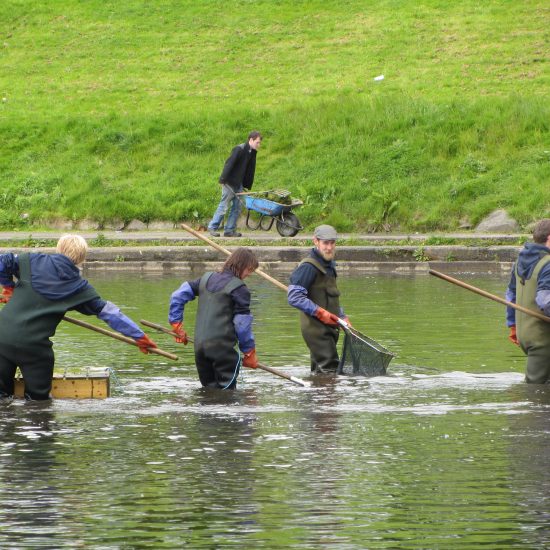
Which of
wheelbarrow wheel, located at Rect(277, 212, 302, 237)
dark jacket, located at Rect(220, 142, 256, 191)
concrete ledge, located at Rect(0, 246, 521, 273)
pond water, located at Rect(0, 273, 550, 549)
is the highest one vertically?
dark jacket, located at Rect(220, 142, 256, 191)

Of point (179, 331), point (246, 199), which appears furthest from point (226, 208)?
point (179, 331)

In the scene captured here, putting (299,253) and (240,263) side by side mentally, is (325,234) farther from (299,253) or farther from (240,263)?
(299,253)

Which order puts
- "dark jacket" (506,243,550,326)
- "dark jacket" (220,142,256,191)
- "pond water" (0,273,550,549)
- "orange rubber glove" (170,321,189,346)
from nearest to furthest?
"pond water" (0,273,550,549) → "dark jacket" (506,243,550,326) → "orange rubber glove" (170,321,189,346) → "dark jacket" (220,142,256,191)

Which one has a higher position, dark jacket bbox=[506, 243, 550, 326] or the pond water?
dark jacket bbox=[506, 243, 550, 326]

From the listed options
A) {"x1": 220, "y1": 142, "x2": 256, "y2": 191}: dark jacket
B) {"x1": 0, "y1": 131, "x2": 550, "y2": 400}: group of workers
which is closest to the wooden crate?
{"x1": 0, "y1": 131, "x2": 550, "y2": 400}: group of workers

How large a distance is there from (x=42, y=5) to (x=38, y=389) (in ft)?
91.6

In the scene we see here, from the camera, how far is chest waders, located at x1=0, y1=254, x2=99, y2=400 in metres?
11.1

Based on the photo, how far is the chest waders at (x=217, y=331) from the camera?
12031 mm

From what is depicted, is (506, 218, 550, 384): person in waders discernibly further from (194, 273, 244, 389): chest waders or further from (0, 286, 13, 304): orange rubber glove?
(0, 286, 13, 304): orange rubber glove

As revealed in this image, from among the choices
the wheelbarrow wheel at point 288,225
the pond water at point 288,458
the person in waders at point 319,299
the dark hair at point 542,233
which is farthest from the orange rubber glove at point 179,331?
the wheelbarrow wheel at point 288,225

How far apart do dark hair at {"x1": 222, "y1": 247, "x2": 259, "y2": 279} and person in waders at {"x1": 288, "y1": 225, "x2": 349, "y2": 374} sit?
977 millimetres

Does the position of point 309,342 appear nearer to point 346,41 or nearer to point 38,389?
point 38,389

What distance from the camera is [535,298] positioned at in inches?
480

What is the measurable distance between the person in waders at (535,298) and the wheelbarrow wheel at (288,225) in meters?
12.2
